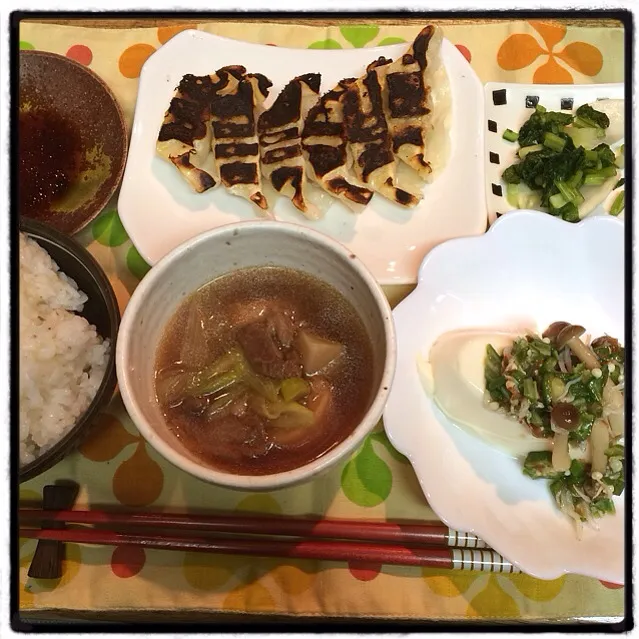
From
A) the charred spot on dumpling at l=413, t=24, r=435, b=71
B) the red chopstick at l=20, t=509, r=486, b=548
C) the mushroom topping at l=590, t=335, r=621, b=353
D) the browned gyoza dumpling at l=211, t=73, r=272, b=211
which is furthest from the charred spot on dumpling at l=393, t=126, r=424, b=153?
the red chopstick at l=20, t=509, r=486, b=548

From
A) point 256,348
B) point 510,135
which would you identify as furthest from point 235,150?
point 510,135

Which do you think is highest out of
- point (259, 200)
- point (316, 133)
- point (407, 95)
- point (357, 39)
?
point (357, 39)

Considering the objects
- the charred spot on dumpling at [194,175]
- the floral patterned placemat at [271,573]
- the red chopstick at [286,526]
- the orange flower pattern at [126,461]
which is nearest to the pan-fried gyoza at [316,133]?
the charred spot on dumpling at [194,175]

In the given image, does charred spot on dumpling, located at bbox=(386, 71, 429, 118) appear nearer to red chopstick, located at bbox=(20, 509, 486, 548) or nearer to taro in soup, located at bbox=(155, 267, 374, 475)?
taro in soup, located at bbox=(155, 267, 374, 475)

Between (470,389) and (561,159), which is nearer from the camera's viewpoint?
(470,389)

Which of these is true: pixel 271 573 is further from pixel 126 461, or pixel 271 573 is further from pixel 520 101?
pixel 520 101

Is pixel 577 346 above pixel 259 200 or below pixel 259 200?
below
